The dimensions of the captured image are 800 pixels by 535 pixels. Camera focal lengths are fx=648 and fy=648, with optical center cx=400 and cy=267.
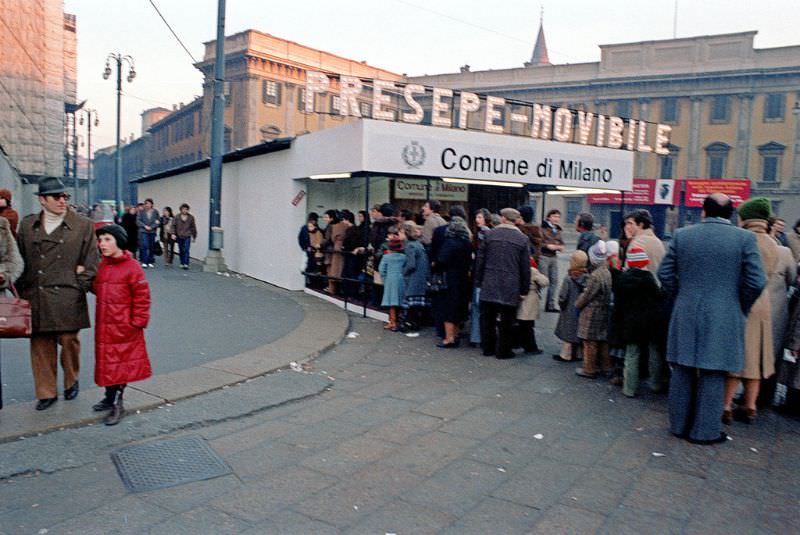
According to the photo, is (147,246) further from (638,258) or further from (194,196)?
(638,258)

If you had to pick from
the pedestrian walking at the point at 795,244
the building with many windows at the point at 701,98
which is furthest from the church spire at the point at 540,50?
the pedestrian walking at the point at 795,244

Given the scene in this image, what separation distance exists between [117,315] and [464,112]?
28.9ft

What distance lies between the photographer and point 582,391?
20.9 ft

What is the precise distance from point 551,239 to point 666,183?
13.2 meters

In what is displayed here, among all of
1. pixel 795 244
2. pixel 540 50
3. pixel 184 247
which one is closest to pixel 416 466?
pixel 795 244

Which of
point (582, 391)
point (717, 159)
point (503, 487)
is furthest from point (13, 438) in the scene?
point (717, 159)

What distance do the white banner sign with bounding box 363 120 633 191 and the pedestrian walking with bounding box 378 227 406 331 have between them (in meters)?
1.59

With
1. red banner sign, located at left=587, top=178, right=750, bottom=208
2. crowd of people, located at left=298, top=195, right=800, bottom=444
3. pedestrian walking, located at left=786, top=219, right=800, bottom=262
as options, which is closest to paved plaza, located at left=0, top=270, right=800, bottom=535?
crowd of people, located at left=298, top=195, right=800, bottom=444

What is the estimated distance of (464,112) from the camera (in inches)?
488

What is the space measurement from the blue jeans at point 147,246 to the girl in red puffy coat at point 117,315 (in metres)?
12.1

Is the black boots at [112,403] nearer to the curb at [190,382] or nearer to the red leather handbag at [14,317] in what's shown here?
the curb at [190,382]

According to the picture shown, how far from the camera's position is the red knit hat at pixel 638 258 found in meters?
5.94

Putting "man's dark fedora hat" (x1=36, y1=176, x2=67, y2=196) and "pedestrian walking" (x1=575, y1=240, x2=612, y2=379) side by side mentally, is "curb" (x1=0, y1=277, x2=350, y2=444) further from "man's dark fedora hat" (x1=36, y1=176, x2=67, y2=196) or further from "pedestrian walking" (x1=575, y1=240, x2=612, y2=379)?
"pedestrian walking" (x1=575, y1=240, x2=612, y2=379)

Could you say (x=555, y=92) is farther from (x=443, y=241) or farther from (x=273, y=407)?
(x=273, y=407)
